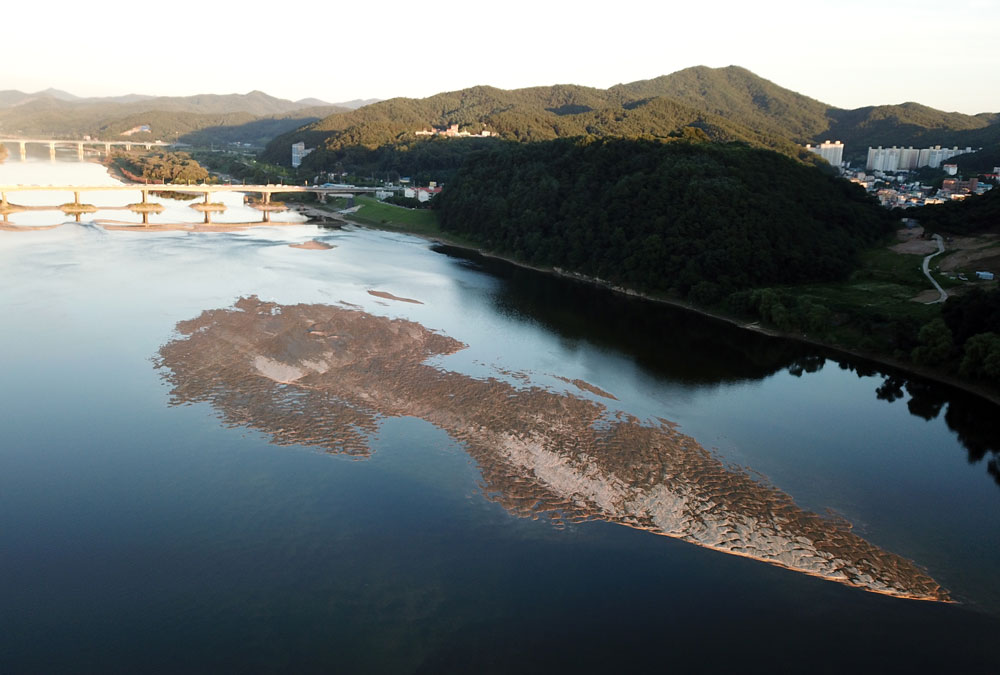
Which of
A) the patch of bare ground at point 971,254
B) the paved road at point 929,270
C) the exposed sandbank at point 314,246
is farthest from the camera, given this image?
the exposed sandbank at point 314,246

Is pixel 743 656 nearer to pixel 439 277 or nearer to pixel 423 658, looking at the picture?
pixel 423 658

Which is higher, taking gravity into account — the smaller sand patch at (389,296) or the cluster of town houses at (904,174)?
the cluster of town houses at (904,174)

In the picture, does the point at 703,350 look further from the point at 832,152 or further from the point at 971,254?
the point at 832,152

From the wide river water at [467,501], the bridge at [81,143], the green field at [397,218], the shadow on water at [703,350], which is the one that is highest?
the bridge at [81,143]

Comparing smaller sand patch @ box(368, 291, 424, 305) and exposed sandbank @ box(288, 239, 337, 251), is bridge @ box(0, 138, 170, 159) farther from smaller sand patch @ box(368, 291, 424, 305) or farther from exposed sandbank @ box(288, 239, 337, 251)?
smaller sand patch @ box(368, 291, 424, 305)

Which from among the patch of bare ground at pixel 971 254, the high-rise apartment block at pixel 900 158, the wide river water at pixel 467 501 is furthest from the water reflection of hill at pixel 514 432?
the high-rise apartment block at pixel 900 158

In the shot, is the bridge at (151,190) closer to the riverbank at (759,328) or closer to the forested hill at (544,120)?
the riverbank at (759,328)

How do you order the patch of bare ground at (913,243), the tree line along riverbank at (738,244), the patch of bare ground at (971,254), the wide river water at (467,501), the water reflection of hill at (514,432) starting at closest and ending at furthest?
the wide river water at (467,501) → the water reflection of hill at (514,432) → the tree line along riverbank at (738,244) → the patch of bare ground at (971,254) → the patch of bare ground at (913,243)
